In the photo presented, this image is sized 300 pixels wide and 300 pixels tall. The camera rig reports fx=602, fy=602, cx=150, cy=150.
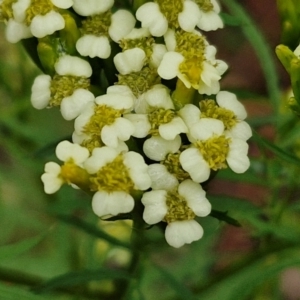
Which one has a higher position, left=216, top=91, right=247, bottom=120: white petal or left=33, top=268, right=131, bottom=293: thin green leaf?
left=216, top=91, right=247, bottom=120: white petal

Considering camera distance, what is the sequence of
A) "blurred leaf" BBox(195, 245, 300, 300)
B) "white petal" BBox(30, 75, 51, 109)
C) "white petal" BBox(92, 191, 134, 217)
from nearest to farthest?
"white petal" BBox(92, 191, 134, 217)
"white petal" BBox(30, 75, 51, 109)
"blurred leaf" BBox(195, 245, 300, 300)

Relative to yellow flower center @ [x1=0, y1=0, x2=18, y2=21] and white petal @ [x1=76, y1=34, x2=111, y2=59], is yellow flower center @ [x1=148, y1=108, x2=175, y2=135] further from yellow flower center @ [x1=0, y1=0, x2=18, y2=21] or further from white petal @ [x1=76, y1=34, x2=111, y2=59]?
yellow flower center @ [x1=0, y1=0, x2=18, y2=21]

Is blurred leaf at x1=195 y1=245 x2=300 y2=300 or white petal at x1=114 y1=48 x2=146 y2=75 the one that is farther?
blurred leaf at x1=195 y1=245 x2=300 y2=300

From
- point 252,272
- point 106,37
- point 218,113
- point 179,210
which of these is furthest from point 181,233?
point 252,272

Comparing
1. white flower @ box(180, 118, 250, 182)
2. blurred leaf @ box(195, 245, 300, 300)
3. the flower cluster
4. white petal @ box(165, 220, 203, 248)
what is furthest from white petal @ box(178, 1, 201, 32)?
blurred leaf @ box(195, 245, 300, 300)

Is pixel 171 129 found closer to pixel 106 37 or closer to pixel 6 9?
pixel 106 37

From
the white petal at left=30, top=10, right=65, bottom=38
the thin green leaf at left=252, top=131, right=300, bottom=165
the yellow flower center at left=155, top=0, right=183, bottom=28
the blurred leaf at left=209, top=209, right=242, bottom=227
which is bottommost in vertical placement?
the blurred leaf at left=209, top=209, right=242, bottom=227

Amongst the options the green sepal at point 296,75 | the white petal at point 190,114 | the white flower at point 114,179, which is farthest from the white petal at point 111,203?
the green sepal at point 296,75

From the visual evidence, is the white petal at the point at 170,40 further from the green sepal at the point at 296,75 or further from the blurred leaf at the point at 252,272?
the blurred leaf at the point at 252,272
